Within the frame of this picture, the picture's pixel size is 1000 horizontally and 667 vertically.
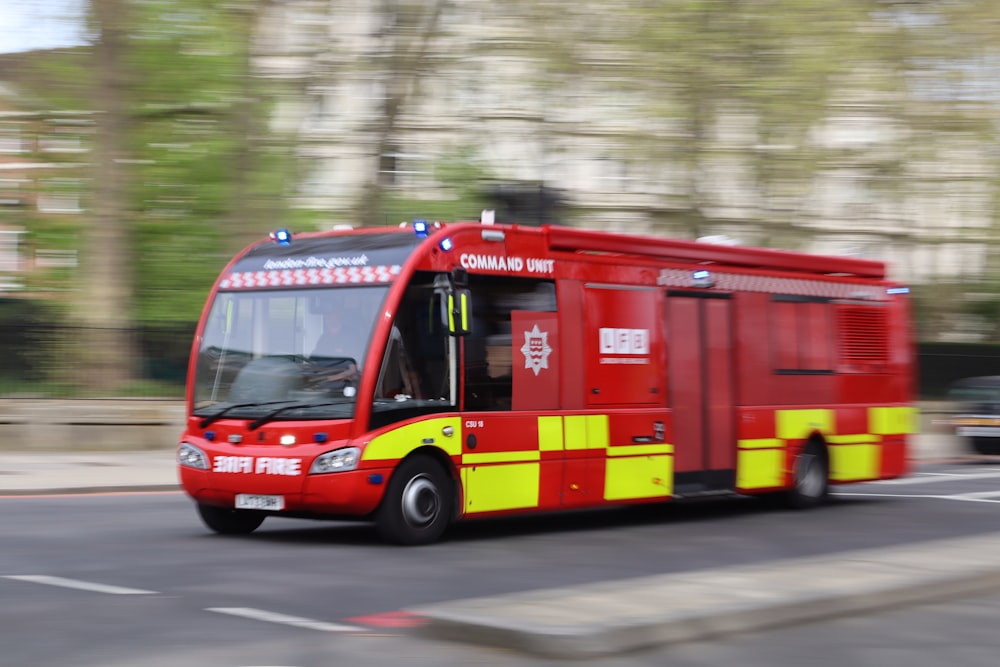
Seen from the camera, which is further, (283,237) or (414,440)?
(283,237)

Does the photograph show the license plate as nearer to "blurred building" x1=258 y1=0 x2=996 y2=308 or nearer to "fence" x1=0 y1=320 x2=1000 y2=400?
"fence" x1=0 y1=320 x2=1000 y2=400

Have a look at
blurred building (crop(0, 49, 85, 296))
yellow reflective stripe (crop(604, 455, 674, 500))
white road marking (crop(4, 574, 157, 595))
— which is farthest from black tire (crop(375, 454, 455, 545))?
blurred building (crop(0, 49, 85, 296))

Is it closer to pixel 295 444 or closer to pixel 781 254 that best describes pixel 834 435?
pixel 781 254

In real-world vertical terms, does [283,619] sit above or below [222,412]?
below

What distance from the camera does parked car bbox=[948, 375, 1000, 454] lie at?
27.7 metres

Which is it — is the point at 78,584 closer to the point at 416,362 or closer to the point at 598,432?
the point at 416,362

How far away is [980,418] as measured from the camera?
27.8 m

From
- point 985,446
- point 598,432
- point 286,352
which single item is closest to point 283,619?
point 286,352

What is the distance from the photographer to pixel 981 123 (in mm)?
32938

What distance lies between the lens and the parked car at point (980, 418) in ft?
90.8

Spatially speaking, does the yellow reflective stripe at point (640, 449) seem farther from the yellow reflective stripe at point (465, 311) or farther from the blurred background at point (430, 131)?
the blurred background at point (430, 131)

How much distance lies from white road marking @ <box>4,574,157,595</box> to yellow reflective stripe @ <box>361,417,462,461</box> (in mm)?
2714

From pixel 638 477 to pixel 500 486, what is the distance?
1.89 metres

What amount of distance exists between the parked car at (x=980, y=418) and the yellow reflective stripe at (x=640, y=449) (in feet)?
48.7
